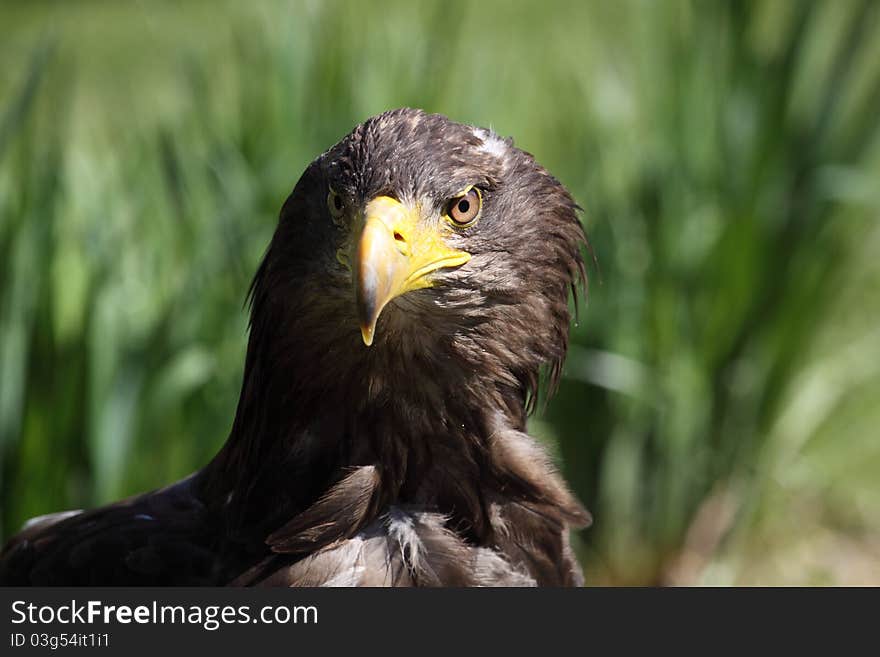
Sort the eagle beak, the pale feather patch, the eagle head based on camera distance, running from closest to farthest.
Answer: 1. the eagle beak
2. the eagle head
3. the pale feather patch

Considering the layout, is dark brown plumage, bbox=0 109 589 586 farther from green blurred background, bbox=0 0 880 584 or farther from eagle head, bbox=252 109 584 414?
green blurred background, bbox=0 0 880 584

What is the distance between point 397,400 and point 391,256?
0.32m

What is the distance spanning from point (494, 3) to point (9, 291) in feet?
22.3

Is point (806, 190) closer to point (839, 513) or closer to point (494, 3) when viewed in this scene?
point (839, 513)

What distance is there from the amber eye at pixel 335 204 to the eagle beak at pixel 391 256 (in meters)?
0.07

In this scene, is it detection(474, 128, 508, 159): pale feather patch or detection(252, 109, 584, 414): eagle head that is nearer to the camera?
detection(252, 109, 584, 414): eagle head

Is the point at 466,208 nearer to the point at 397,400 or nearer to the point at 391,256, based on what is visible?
the point at 391,256

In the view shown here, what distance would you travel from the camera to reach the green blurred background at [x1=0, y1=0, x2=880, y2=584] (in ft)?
9.05

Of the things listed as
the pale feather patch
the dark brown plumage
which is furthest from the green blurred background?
the pale feather patch

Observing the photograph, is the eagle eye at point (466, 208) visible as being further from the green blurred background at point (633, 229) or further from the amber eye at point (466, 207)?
the green blurred background at point (633, 229)

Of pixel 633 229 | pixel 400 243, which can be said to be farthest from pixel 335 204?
pixel 633 229

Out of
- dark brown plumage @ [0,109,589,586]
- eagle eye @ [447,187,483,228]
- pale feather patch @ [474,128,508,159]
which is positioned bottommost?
dark brown plumage @ [0,109,589,586]

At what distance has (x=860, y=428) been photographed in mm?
4363

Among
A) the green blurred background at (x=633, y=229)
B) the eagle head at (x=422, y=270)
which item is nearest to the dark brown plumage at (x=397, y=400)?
the eagle head at (x=422, y=270)
